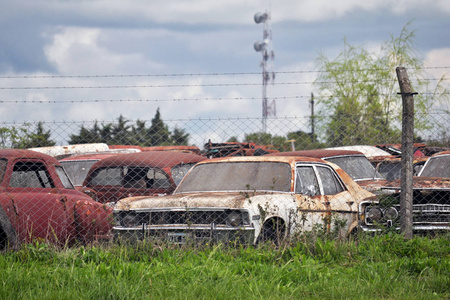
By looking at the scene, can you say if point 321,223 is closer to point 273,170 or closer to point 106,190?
point 273,170

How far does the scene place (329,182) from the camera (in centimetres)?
852

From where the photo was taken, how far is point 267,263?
617cm

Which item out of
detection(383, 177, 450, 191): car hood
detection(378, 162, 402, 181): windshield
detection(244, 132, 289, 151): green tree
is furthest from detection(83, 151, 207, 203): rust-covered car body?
detection(378, 162, 402, 181): windshield

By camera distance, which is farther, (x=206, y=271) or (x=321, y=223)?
(x=321, y=223)

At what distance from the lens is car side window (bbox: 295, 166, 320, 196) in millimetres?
7809

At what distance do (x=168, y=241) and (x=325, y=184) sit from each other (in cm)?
271

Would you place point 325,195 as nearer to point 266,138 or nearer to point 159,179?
point 159,179

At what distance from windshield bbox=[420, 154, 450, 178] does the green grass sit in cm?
266

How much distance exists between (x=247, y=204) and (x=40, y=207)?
2353 millimetres

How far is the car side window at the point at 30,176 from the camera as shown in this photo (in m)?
7.78

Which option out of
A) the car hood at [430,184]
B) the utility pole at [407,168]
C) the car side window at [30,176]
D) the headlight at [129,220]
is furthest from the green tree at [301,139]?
the car side window at [30,176]

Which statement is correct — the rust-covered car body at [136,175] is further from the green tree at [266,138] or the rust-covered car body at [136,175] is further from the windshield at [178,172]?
the green tree at [266,138]

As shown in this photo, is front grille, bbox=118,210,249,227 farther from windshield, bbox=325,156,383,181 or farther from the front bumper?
windshield, bbox=325,156,383,181

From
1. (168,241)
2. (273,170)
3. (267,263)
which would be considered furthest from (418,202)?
(168,241)
